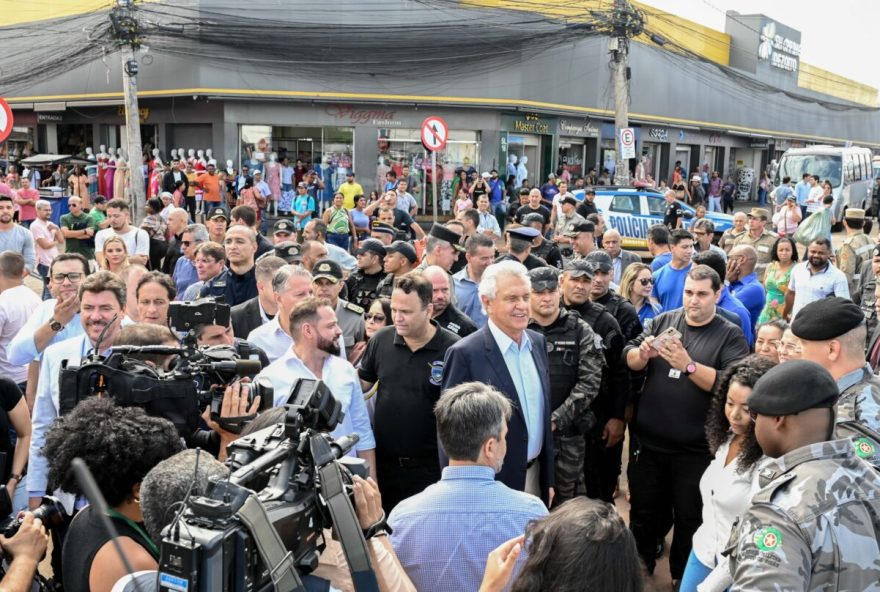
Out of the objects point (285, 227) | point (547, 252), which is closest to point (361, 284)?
point (285, 227)

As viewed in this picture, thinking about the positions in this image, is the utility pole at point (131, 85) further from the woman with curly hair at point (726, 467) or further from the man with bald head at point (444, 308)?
the woman with curly hair at point (726, 467)

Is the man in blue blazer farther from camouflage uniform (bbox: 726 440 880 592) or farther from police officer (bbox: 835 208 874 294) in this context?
police officer (bbox: 835 208 874 294)

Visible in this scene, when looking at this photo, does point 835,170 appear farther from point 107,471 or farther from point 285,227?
point 107,471

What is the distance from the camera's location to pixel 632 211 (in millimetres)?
17656

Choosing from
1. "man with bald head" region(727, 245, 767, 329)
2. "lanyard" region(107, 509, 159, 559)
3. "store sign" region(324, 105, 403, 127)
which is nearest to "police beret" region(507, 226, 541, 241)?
"man with bald head" region(727, 245, 767, 329)

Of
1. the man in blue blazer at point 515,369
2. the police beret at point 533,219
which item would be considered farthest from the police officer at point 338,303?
the police beret at point 533,219

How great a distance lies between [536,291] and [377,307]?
1269 millimetres

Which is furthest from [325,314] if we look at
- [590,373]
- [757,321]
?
[757,321]

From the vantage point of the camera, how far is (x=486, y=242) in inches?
265

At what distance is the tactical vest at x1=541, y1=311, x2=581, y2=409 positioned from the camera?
5.00 metres

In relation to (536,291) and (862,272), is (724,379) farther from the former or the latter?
(862,272)

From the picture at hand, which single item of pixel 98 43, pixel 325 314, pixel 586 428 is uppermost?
pixel 98 43

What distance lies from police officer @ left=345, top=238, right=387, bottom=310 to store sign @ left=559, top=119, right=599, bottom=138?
20559 mm

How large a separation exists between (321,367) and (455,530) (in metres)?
1.74
